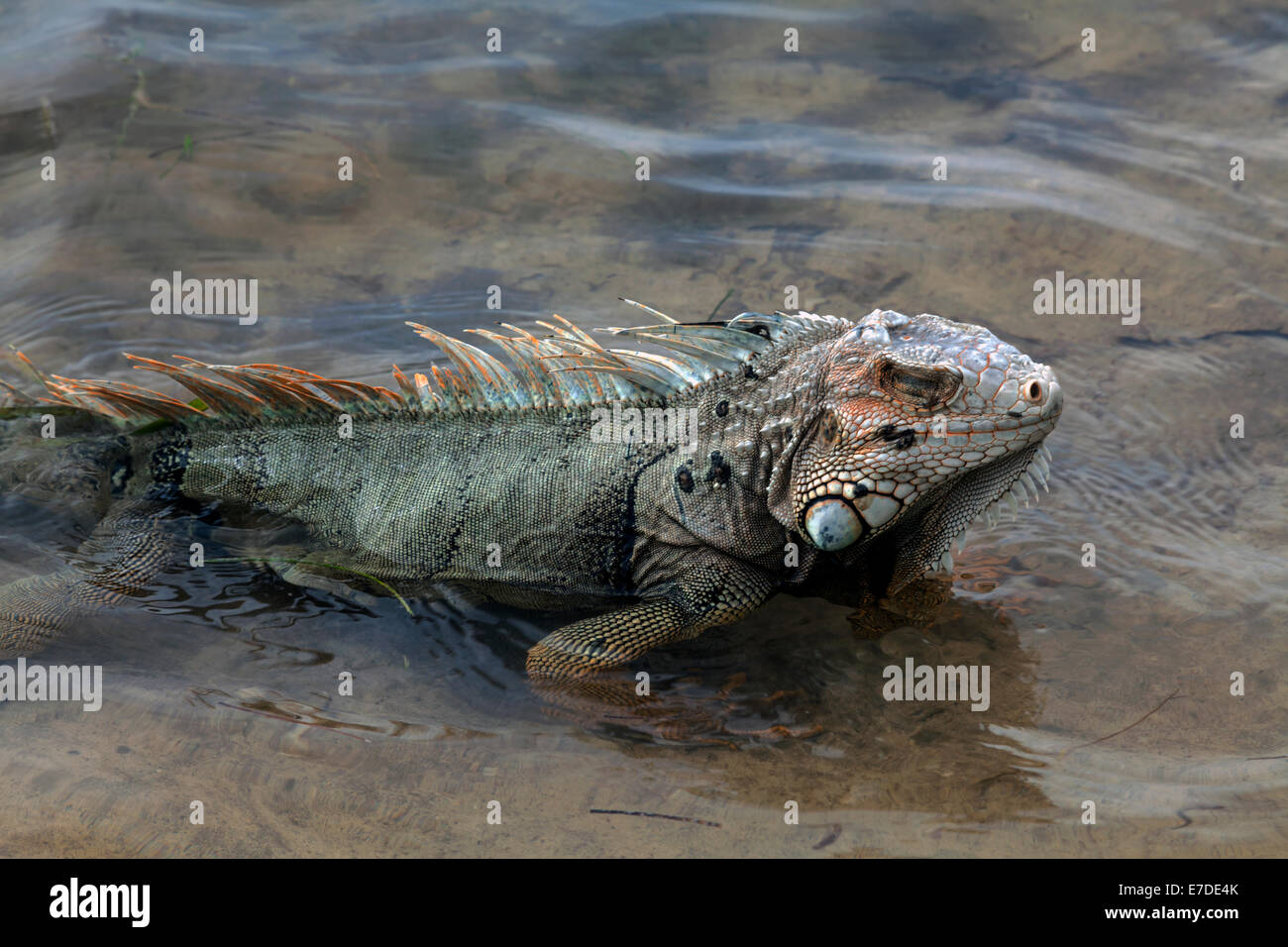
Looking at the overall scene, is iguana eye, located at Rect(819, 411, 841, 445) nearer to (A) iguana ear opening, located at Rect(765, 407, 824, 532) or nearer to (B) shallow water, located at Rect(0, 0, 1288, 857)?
(A) iguana ear opening, located at Rect(765, 407, 824, 532)

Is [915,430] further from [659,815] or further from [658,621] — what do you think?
[659,815]

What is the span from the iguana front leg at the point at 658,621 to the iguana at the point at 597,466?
1 centimetres

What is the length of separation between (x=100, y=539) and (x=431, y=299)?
3098 mm

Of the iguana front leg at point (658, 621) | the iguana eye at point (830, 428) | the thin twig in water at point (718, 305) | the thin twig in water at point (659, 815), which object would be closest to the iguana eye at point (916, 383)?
the iguana eye at point (830, 428)

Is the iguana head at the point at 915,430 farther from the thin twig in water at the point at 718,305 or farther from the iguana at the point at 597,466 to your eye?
the thin twig in water at the point at 718,305

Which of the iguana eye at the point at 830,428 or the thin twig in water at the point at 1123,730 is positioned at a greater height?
the iguana eye at the point at 830,428

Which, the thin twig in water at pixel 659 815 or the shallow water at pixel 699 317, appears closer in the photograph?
the thin twig in water at pixel 659 815

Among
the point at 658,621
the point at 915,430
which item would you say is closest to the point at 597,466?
the point at 658,621

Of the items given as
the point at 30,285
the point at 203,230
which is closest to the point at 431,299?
the point at 203,230

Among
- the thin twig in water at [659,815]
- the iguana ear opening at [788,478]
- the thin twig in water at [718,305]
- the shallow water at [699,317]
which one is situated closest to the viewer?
the thin twig in water at [659,815]

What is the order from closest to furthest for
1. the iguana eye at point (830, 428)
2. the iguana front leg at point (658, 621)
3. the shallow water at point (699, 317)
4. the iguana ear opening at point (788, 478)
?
the shallow water at point (699, 317), the iguana eye at point (830, 428), the iguana ear opening at point (788, 478), the iguana front leg at point (658, 621)

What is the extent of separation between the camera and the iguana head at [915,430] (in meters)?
4.64

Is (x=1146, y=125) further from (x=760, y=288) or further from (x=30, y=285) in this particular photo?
(x=30, y=285)

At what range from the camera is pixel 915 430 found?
15.5ft
